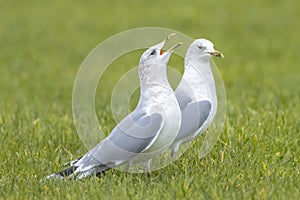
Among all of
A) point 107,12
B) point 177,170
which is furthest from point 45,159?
point 107,12

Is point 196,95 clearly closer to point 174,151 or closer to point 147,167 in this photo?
point 174,151

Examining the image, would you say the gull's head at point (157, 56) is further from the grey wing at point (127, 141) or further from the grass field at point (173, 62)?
the grass field at point (173, 62)

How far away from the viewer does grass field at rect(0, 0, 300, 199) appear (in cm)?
512

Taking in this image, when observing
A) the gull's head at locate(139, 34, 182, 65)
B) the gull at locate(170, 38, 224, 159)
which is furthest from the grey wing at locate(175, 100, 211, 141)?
the gull's head at locate(139, 34, 182, 65)

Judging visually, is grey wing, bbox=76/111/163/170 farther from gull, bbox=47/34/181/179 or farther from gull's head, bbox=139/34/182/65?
gull's head, bbox=139/34/182/65

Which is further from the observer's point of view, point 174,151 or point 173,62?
point 173,62

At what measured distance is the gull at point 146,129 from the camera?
506cm

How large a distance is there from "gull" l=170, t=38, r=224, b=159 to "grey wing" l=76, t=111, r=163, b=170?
0.35 metres

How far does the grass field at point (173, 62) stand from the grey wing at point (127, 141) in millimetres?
171

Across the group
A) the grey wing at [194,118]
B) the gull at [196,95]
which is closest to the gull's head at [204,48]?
the gull at [196,95]

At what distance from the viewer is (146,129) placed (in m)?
5.07

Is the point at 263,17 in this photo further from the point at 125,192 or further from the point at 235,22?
the point at 125,192

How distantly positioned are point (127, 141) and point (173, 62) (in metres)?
8.45

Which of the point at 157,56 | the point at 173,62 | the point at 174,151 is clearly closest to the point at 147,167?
the point at 174,151
